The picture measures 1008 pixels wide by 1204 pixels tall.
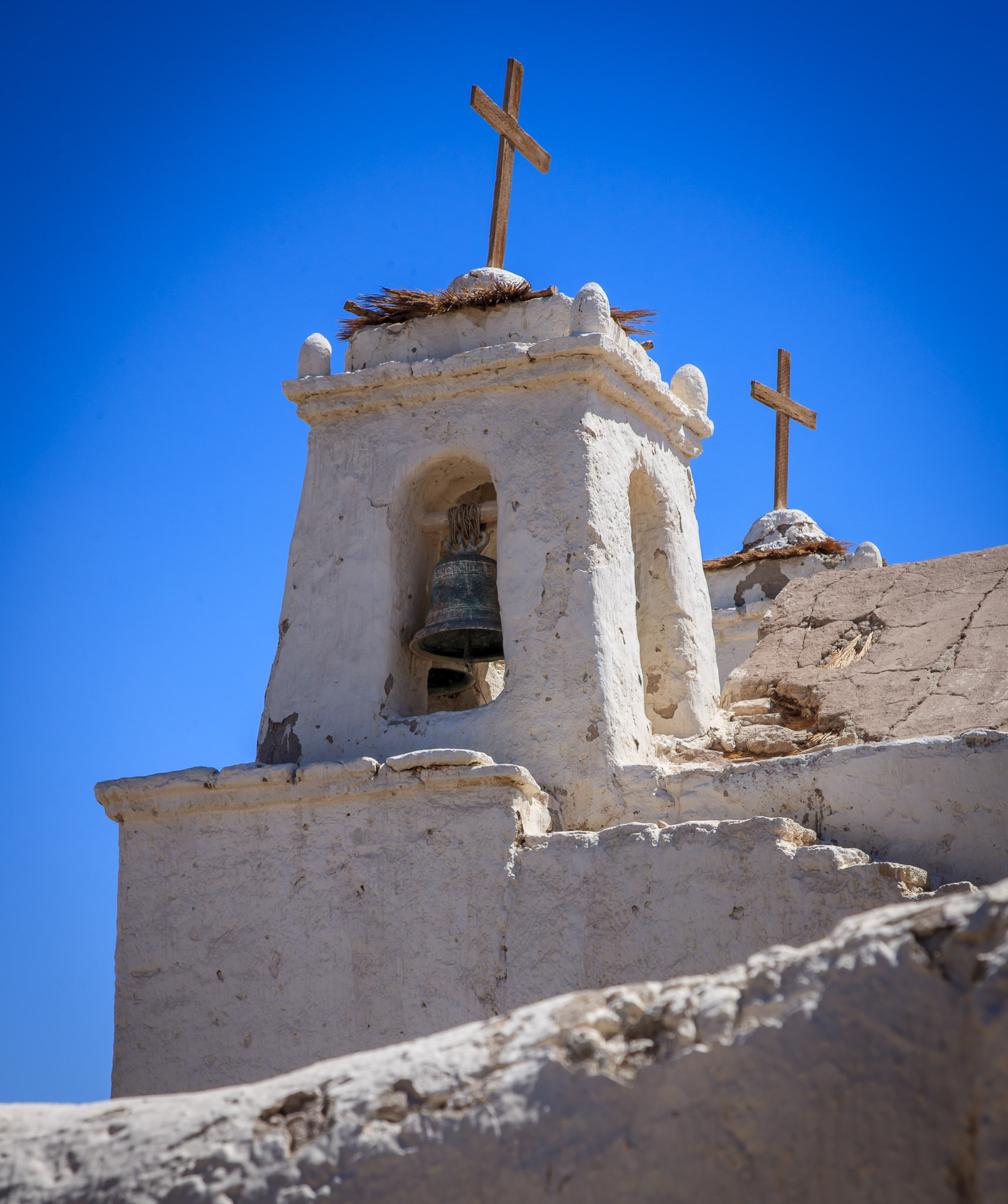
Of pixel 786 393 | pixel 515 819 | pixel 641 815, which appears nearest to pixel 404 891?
pixel 515 819

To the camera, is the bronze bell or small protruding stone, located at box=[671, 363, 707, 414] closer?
the bronze bell

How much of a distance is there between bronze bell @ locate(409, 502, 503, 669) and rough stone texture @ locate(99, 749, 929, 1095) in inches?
36.9

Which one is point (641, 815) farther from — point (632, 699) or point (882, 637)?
point (882, 637)

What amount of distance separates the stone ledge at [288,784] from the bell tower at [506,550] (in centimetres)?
27

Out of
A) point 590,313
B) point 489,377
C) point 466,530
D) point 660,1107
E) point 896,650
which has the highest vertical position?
point 590,313

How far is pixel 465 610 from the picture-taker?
18.2 ft

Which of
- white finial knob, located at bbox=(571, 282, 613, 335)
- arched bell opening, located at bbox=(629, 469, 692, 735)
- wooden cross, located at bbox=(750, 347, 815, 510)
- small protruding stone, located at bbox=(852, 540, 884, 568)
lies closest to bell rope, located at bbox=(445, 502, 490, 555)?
arched bell opening, located at bbox=(629, 469, 692, 735)

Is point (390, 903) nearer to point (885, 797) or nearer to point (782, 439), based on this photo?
point (885, 797)

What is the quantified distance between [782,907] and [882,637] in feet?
6.50

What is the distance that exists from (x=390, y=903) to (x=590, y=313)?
2911 mm

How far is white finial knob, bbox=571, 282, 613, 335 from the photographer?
5.67 m

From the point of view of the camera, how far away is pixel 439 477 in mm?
6230

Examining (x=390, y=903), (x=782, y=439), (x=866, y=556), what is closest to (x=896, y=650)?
(x=390, y=903)

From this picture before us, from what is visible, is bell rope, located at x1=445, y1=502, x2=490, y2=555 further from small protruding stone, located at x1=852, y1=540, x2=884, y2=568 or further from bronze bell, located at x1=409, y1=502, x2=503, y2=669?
small protruding stone, located at x1=852, y1=540, x2=884, y2=568
